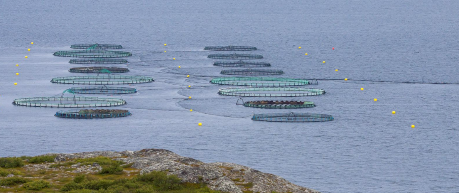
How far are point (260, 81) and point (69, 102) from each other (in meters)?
37.4

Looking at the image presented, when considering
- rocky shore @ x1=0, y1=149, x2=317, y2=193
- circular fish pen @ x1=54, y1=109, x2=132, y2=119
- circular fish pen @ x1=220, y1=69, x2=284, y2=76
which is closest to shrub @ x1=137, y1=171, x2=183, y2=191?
rocky shore @ x1=0, y1=149, x2=317, y2=193

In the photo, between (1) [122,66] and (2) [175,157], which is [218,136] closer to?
(2) [175,157]

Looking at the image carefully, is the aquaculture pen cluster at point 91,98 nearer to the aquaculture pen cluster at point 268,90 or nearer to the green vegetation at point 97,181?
the aquaculture pen cluster at point 268,90

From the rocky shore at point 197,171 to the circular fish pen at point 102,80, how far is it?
303ft

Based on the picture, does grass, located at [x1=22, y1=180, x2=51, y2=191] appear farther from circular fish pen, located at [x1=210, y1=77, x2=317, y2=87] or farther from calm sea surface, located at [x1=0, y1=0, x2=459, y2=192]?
circular fish pen, located at [x1=210, y1=77, x2=317, y2=87]

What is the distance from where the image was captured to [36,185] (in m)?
34.7

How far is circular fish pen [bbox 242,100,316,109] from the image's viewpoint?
4286 inches

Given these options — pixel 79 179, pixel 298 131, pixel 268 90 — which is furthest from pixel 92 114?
pixel 79 179

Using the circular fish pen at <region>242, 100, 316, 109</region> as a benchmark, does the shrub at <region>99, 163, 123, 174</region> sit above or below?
below

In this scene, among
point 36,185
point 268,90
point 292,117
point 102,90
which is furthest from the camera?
point 268,90

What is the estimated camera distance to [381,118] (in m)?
103

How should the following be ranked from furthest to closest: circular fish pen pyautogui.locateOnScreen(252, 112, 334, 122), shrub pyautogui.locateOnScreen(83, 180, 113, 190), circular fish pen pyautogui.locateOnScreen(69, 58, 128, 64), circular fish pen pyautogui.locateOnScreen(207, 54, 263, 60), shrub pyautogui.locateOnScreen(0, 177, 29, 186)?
circular fish pen pyautogui.locateOnScreen(207, 54, 263, 60) < circular fish pen pyautogui.locateOnScreen(69, 58, 128, 64) < circular fish pen pyautogui.locateOnScreen(252, 112, 334, 122) < shrub pyautogui.locateOnScreen(0, 177, 29, 186) < shrub pyautogui.locateOnScreen(83, 180, 113, 190)

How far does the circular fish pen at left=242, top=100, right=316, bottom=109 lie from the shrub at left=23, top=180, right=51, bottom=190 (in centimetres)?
7499

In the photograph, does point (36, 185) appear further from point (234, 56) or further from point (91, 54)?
point (91, 54)
